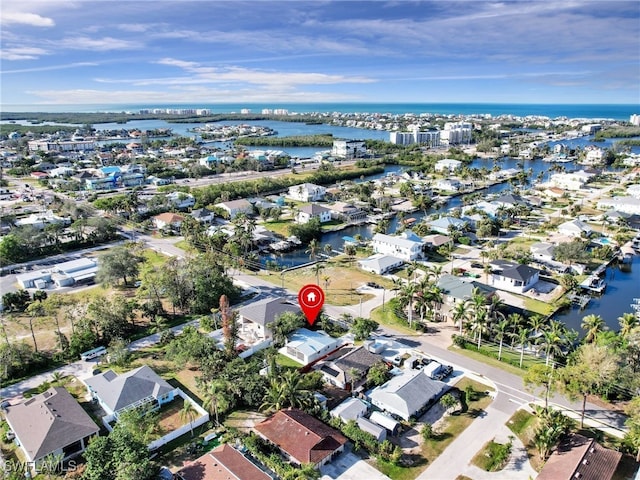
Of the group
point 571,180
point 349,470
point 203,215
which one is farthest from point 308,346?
point 571,180

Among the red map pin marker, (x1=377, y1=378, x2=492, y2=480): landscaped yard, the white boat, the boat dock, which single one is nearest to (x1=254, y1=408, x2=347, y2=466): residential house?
(x1=377, y1=378, x2=492, y2=480): landscaped yard

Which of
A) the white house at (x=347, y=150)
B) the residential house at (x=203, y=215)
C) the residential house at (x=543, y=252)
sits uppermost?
the white house at (x=347, y=150)

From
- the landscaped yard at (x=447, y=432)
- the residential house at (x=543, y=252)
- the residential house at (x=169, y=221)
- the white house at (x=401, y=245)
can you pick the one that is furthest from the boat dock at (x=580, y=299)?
the residential house at (x=169, y=221)

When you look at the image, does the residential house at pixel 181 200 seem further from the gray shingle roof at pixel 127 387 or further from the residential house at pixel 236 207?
the gray shingle roof at pixel 127 387

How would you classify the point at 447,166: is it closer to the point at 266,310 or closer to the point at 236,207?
the point at 236,207

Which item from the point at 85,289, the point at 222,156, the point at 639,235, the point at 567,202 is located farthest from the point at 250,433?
the point at 222,156
